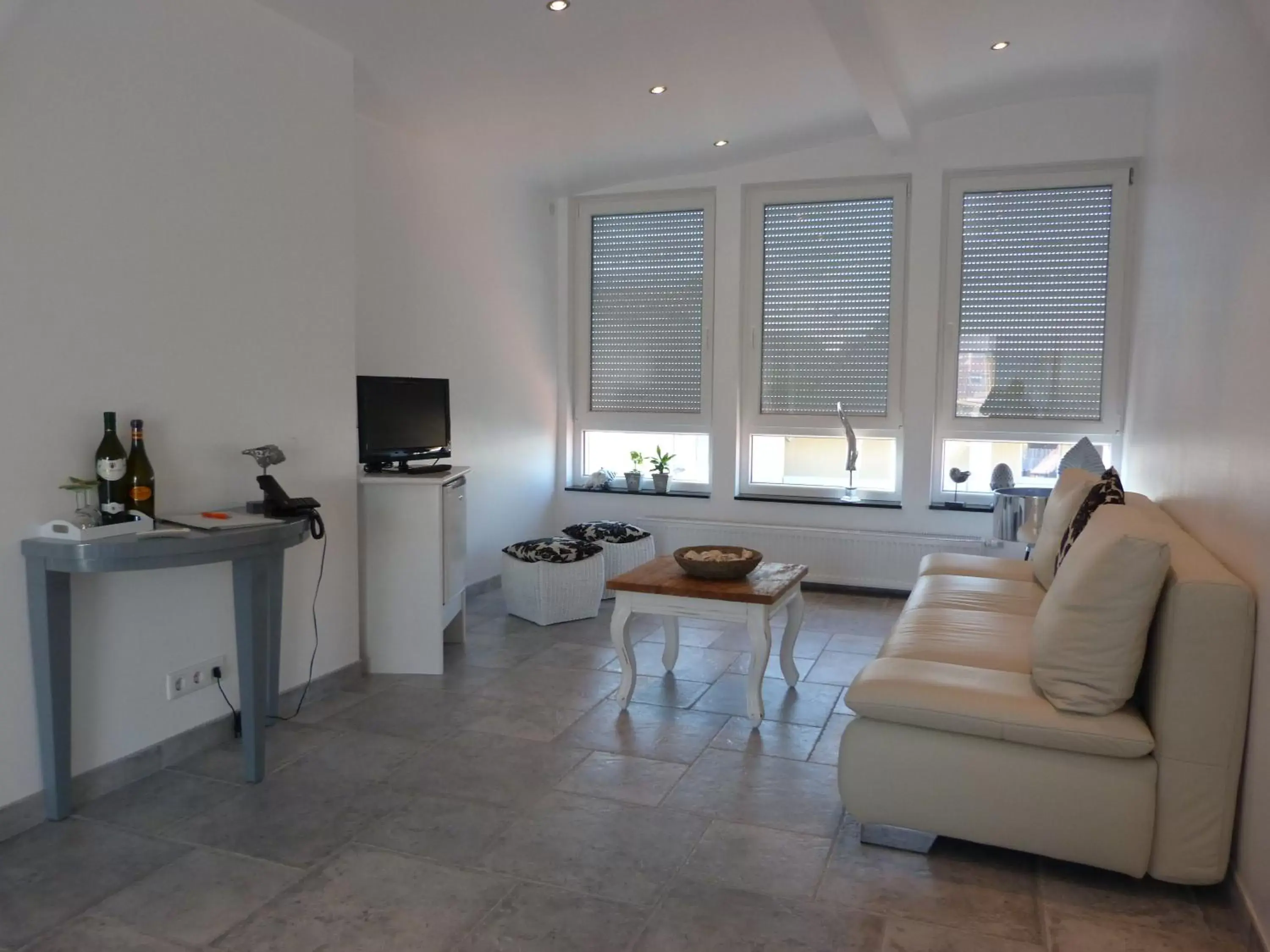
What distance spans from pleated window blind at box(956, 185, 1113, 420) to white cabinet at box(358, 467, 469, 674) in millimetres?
3462

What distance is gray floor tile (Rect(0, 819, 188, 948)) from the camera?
2.25 meters

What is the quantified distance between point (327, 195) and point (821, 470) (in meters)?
3.68

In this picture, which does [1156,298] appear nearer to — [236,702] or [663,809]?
[663,809]

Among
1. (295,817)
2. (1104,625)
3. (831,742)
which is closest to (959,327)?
(831,742)

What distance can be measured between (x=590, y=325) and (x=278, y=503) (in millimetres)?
3776

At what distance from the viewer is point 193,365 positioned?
314 centimetres

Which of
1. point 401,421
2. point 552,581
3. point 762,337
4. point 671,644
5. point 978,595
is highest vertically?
point 762,337

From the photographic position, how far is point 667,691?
3.99 meters

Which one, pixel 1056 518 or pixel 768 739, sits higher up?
pixel 1056 518

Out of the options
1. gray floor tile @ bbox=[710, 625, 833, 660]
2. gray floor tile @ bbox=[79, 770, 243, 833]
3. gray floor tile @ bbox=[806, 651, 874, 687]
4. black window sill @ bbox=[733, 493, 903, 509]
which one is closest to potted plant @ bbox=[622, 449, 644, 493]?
black window sill @ bbox=[733, 493, 903, 509]

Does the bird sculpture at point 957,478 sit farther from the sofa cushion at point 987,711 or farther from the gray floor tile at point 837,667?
the sofa cushion at point 987,711

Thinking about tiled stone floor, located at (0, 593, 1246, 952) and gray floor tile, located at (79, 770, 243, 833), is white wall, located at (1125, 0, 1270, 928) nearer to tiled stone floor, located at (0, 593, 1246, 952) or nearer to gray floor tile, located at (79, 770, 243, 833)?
tiled stone floor, located at (0, 593, 1246, 952)

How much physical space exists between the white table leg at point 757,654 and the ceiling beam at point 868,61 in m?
2.31

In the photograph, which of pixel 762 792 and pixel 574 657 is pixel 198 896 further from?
pixel 574 657
